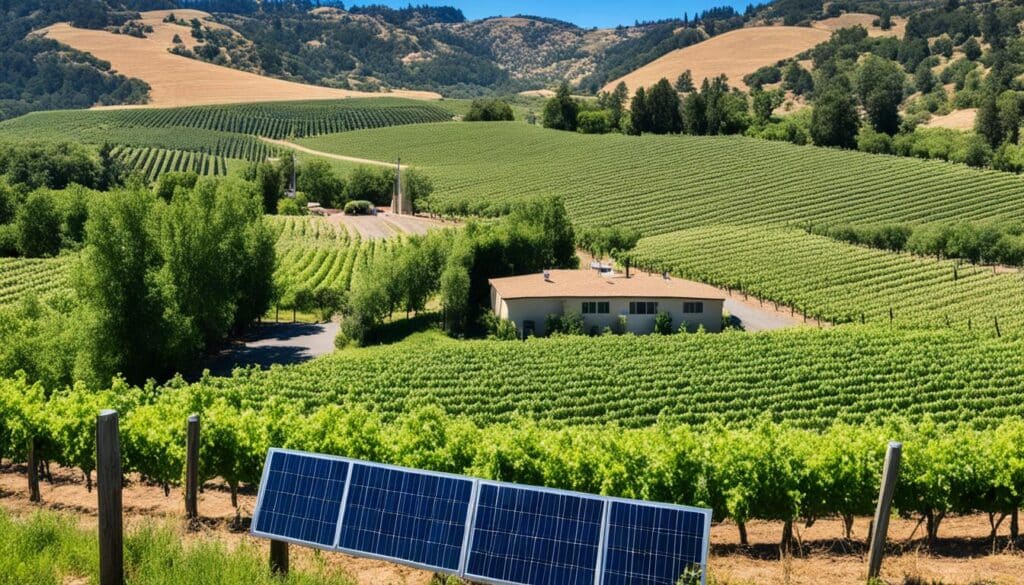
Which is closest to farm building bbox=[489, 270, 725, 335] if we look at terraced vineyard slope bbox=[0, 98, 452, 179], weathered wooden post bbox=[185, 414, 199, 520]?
weathered wooden post bbox=[185, 414, 199, 520]

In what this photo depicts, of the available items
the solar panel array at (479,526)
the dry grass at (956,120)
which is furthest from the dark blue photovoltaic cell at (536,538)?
the dry grass at (956,120)

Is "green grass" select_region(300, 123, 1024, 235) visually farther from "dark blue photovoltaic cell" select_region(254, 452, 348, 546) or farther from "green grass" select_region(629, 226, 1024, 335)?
"dark blue photovoltaic cell" select_region(254, 452, 348, 546)

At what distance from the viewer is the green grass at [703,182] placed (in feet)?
314

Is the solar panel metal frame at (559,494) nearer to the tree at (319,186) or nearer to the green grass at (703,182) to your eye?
the green grass at (703,182)

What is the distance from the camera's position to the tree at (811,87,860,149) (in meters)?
130

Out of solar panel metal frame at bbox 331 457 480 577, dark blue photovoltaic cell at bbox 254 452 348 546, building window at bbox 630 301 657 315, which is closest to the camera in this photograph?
solar panel metal frame at bbox 331 457 480 577

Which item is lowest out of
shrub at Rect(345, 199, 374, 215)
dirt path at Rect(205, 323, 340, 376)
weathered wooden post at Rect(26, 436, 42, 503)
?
dirt path at Rect(205, 323, 340, 376)

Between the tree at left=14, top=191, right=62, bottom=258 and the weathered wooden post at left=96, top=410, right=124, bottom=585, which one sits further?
the tree at left=14, top=191, right=62, bottom=258

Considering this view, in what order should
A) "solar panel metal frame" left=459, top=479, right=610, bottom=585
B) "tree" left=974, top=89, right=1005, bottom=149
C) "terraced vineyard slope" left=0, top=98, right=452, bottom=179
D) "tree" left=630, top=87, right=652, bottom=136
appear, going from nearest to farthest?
1. "solar panel metal frame" left=459, top=479, right=610, bottom=585
2. "tree" left=974, top=89, right=1005, bottom=149
3. "terraced vineyard slope" left=0, top=98, right=452, bottom=179
4. "tree" left=630, top=87, right=652, bottom=136

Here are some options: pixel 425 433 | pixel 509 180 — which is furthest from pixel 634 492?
pixel 509 180

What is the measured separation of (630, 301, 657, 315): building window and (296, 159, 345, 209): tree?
73.9 metres

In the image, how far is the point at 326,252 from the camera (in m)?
76.1

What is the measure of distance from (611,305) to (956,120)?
137989 millimetres

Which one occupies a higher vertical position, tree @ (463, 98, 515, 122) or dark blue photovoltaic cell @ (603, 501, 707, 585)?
tree @ (463, 98, 515, 122)
